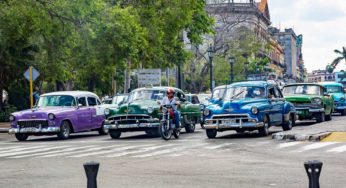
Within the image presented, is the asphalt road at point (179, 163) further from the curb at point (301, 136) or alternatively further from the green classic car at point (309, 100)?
the green classic car at point (309, 100)

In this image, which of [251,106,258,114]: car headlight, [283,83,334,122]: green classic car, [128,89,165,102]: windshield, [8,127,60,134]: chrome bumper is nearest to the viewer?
[251,106,258,114]: car headlight

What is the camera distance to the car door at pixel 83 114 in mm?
26087

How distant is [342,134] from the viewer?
70.0 feet

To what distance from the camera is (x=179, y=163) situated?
15.0m

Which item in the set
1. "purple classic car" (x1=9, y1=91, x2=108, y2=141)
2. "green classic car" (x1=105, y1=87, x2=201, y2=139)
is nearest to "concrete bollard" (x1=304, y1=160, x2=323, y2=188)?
"green classic car" (x1=105, y1=87, x2=201, y2=139)

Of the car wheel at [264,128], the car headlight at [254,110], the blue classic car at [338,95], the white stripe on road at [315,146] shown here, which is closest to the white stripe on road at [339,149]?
the white stripe on road at [315,146]

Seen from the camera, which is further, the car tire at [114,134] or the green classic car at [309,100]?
the green classic car at [309,100]

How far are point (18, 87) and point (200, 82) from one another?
91.5ft

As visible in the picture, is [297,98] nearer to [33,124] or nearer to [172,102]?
[172,102]

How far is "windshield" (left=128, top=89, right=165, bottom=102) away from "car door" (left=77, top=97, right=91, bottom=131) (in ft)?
6.79

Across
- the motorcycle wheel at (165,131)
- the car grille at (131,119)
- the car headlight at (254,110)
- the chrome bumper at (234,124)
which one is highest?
the car headlight at (254,110)

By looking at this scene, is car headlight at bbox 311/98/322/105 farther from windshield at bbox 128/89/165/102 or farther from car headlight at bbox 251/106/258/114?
car headlight at bbox 251/106/258/114

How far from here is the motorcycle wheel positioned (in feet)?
73.6

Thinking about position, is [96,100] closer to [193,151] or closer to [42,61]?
[193,151]
